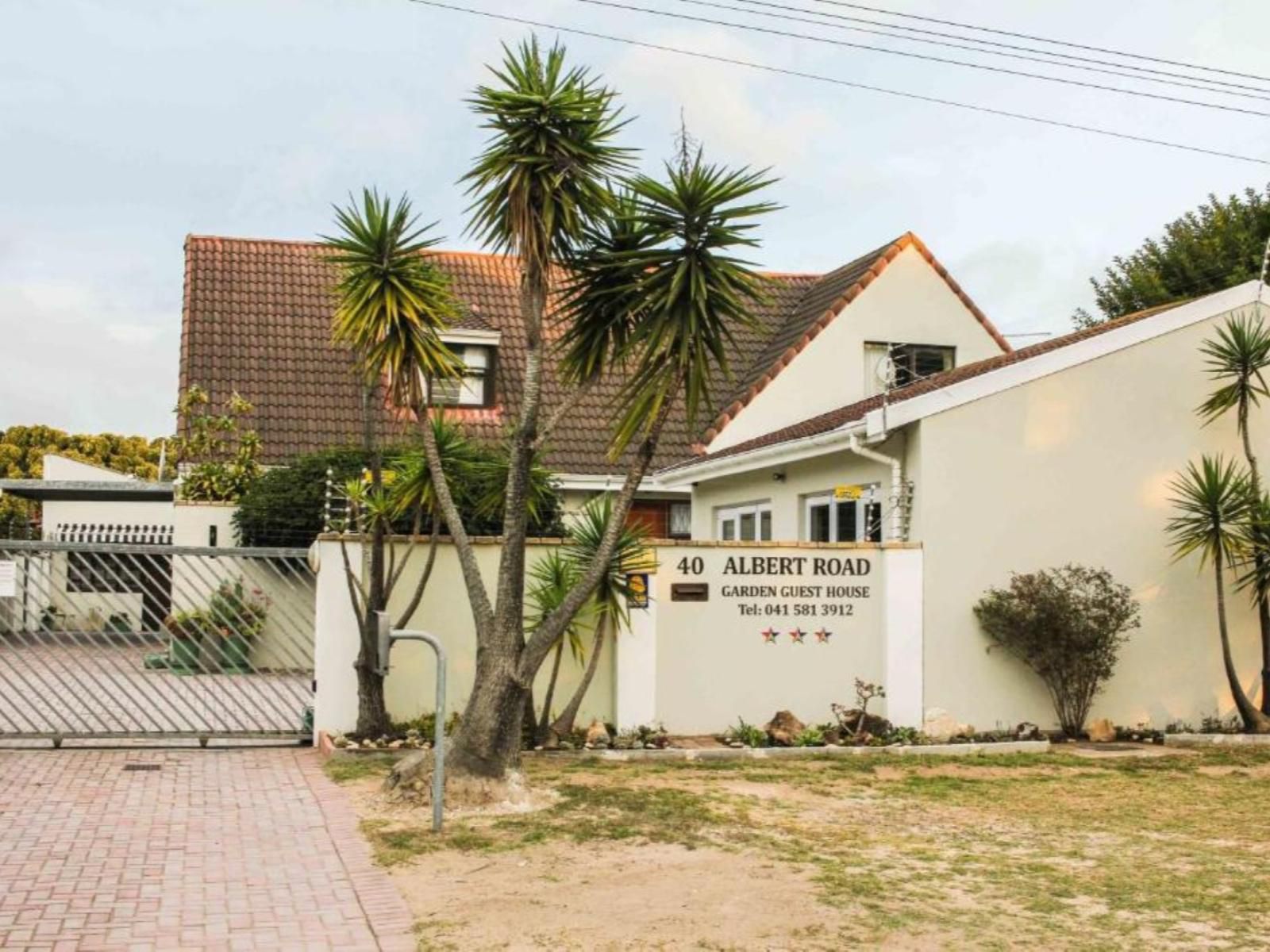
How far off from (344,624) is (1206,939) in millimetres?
8776

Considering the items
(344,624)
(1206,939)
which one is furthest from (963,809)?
(344,624)

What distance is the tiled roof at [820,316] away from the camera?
82.5 ft

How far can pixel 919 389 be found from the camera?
2003 cm

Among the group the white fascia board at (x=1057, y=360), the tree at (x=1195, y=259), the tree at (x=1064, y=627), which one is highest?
the tree at (x=1195, y=259)

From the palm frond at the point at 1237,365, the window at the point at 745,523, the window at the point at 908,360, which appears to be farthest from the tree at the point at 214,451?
the palm frond at the point at 1237,365

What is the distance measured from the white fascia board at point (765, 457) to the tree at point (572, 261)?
5.00 m

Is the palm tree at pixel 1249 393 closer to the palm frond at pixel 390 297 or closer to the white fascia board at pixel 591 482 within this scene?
the palm frond at pixel 390 297

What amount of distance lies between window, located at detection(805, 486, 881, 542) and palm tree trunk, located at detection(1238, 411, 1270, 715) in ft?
12.8

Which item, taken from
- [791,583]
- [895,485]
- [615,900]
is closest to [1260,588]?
[895,485]

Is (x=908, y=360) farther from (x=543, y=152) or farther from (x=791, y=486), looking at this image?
(x=543, y=152)

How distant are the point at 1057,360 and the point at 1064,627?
2802 millimetres

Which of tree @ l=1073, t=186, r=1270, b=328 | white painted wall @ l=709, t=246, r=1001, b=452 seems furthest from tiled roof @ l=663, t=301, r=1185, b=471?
tree @ l=1073, t=186, r=1270, b=328

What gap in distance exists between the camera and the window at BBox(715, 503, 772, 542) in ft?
67.3

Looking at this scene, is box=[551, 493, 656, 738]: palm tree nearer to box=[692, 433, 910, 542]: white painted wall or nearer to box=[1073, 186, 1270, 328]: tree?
box=[692, 433, 910, 542]: white painted wall
